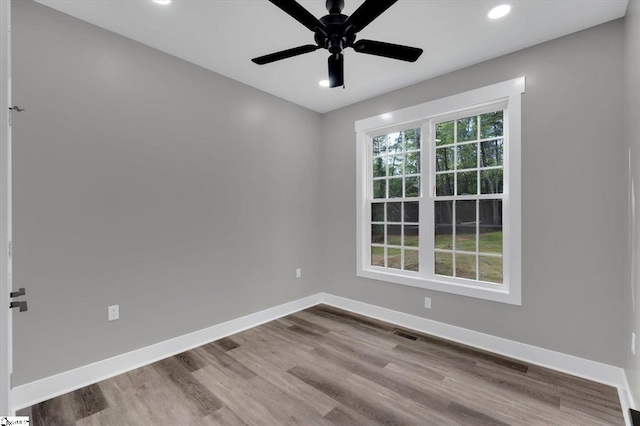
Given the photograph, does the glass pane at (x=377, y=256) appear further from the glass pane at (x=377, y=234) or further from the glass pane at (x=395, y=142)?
the glass pane at (x=395, y=142)

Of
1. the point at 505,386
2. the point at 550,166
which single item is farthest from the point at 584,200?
the point at 505,386

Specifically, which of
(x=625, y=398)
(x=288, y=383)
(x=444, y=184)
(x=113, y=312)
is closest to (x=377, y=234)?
(x=444, y=184)

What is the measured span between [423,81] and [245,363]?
3430 mm

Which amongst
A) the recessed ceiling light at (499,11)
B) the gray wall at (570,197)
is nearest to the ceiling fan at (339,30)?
the recessed ceiling light at (499,11)

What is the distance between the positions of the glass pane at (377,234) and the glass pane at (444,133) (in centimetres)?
125

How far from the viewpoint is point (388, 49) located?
1.91m

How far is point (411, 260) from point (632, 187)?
1.97 meters

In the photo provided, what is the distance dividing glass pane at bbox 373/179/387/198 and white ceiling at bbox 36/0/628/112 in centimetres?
129

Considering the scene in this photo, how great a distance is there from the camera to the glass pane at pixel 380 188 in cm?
381

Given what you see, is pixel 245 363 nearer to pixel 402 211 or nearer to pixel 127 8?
pixel 402 211

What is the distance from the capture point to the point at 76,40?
2248 millimetres

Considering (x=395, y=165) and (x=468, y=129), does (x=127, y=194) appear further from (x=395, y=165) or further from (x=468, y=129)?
(x=468, y=129)

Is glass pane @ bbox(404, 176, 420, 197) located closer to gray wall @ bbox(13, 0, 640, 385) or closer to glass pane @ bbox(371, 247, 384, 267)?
glass pane @ bbox(371, 247, 384, 267)

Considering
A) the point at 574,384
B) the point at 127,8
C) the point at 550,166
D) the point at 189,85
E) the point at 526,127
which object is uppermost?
the point at 127,8
